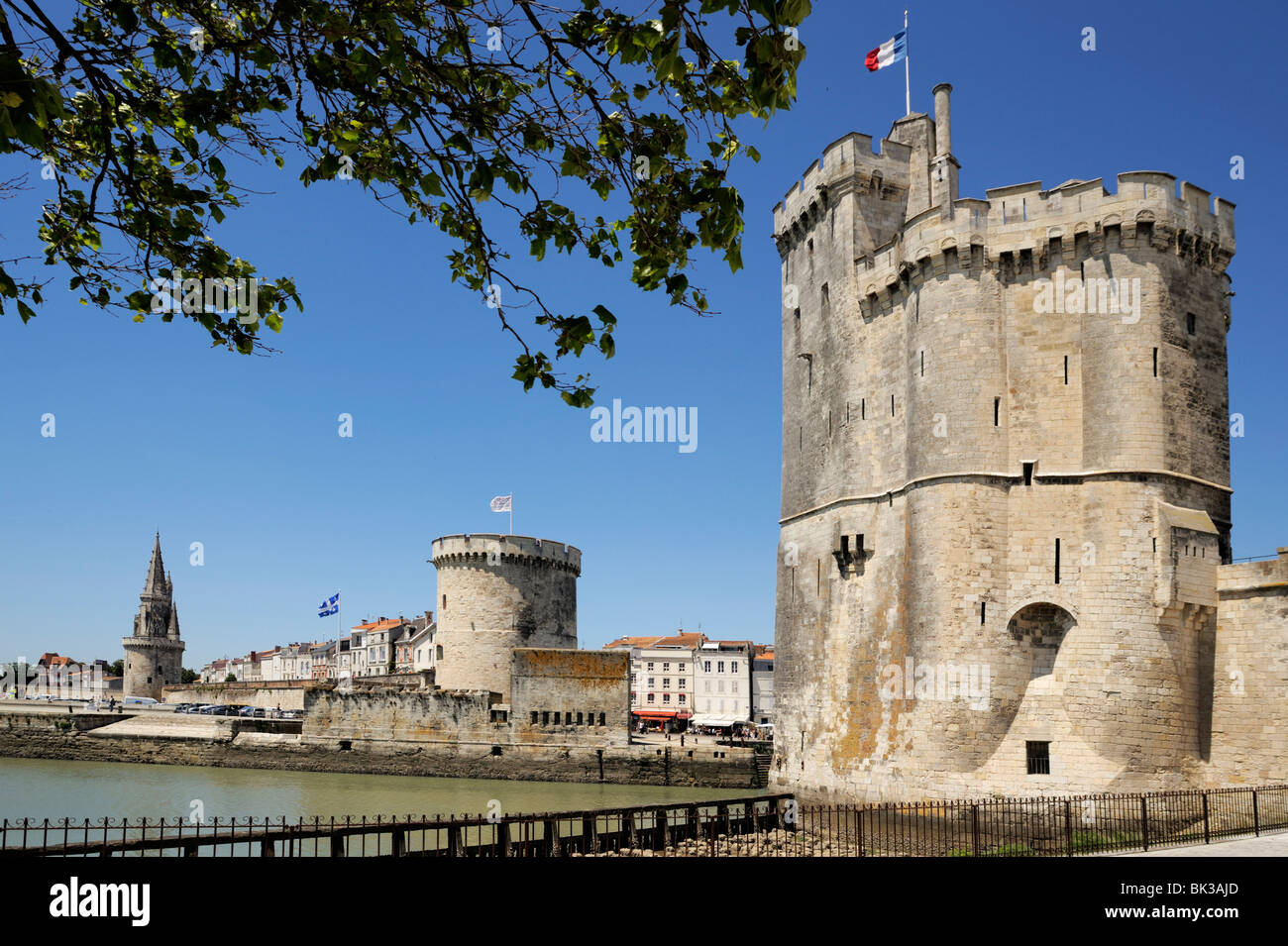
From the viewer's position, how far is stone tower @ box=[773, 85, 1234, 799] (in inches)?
881

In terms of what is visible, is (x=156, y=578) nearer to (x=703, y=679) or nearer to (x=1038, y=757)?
(x=703, y=679)

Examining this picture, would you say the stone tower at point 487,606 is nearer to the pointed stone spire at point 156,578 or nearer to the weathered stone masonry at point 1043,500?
the weathered stone masonry at point 1043,500

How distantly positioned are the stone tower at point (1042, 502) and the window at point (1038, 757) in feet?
0.11

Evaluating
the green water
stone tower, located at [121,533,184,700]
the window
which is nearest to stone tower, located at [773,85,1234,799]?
the window

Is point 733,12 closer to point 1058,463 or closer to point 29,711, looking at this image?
point 1058,463

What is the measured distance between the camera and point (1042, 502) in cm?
2391

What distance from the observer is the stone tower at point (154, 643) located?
83.1 metres

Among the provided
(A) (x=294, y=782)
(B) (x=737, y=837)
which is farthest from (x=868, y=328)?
(A) (x=294, y=782)

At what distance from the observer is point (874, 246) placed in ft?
94.5

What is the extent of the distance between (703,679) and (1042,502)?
59.4 meters

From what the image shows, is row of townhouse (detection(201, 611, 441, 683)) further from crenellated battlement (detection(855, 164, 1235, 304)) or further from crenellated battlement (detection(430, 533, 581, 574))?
crenellated battlement (detection(855, 164, 1235, 304))

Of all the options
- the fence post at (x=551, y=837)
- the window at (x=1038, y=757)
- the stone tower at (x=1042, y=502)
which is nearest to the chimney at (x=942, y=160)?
the stone tower at (x=1042, y=502)

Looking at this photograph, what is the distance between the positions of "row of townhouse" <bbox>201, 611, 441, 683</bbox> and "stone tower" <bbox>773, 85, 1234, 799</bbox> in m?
48.6
